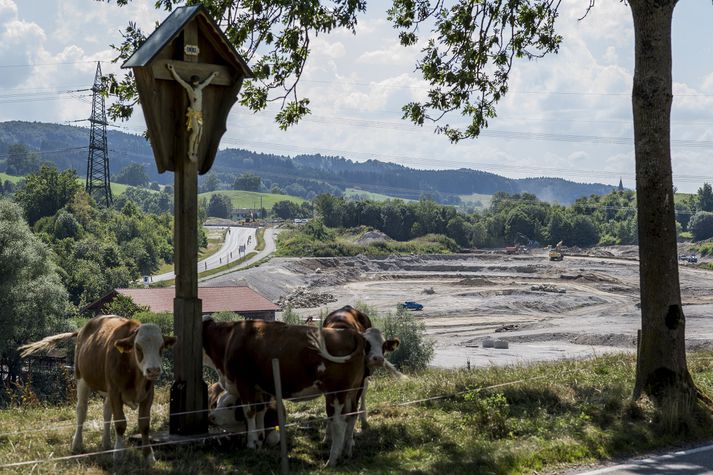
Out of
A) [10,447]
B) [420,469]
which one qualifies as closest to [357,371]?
[420,469]

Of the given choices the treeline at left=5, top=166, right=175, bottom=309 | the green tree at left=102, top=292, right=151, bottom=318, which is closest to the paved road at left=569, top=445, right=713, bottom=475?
the green tree at left=102, top=292, right=151, bottom=318

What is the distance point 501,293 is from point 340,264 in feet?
119

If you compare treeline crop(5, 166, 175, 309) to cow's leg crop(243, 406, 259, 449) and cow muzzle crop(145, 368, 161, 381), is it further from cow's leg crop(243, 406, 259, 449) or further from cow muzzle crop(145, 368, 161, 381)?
cow muzzle crop(145, 368, 161, 381)

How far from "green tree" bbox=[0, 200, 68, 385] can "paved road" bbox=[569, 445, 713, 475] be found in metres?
41.9

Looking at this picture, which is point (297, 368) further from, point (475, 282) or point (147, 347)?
point (475, 282)

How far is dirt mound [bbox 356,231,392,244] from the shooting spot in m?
159

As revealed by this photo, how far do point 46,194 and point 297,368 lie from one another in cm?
11863

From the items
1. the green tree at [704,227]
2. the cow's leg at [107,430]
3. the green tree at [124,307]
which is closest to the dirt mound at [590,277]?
the green tree at [124,307]

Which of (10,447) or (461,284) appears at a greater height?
(10,447)

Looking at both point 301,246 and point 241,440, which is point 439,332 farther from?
point 301,246

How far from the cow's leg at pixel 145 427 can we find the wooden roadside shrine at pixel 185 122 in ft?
1.75

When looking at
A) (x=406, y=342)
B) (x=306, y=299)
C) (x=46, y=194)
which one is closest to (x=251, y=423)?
(x=406, y=342)

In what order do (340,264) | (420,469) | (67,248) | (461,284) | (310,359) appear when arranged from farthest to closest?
(340,264)
(461,284)
(67,248)
(310,359)
(420,469)

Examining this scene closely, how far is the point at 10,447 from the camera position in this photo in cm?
957
